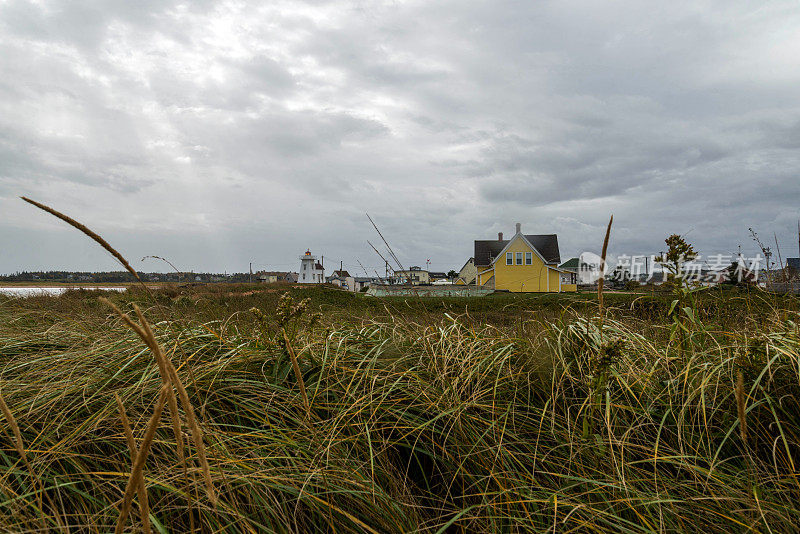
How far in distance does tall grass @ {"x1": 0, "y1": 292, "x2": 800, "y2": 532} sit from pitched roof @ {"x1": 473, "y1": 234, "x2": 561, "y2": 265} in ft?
106

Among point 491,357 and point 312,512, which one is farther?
point 491,357

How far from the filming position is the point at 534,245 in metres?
41.2

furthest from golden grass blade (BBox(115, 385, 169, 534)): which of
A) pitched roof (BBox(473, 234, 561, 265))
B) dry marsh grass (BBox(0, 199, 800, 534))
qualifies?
pitched roof (BBox(473, 234, 561, 265))

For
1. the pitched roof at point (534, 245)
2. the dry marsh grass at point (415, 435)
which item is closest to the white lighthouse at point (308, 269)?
the pitched roof at point (534, 245)

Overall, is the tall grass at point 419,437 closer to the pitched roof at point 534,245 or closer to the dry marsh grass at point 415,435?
the dry marsh grass at point 415,435

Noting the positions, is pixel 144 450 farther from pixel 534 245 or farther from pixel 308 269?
pixel 308 269

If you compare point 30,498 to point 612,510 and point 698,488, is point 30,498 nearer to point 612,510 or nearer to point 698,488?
point 612,510

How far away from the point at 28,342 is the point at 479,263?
147 feet

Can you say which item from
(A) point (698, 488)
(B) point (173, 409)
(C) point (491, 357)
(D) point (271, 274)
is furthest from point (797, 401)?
(D) point (271, 274)

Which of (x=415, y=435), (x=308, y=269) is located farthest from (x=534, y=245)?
(x=308, y=269)

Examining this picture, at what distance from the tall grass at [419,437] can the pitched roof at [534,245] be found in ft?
106

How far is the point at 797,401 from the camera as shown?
6.95 feet

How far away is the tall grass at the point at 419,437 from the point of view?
1.50 m

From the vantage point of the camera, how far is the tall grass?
4.92ft
